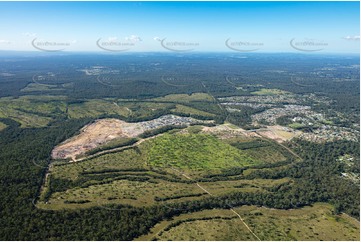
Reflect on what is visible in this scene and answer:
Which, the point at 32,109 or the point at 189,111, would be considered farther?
the point at 32,109

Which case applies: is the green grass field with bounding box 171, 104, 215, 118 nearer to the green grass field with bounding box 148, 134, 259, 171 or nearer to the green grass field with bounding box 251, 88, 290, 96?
the green grass field with bounding box 148, 134, 259, 171

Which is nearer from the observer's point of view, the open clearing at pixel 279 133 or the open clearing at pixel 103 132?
the open clearing at pixel 103 132

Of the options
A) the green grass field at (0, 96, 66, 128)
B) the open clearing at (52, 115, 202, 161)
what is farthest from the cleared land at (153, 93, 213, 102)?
the green grass field at (0, 96, 66, 128)

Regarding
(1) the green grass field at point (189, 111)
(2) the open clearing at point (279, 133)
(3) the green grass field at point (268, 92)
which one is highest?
(3) the green grass field at point (268, 92)

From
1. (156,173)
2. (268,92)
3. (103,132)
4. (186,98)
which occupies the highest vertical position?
(268,92)

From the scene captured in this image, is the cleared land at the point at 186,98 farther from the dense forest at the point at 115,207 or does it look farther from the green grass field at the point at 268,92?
the dense forest at the point at 115,207

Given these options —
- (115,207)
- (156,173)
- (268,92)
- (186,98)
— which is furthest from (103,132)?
(268,92)

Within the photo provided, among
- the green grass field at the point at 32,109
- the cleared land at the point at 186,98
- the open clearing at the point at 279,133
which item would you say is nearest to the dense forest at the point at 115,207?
the open clearing at the point at 279,133

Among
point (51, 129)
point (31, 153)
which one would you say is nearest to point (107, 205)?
point (31, 153)

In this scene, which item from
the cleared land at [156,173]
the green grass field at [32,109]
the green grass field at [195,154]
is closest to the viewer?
the cleared land at [156,173]

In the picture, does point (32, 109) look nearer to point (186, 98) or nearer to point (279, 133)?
point (186, 98)

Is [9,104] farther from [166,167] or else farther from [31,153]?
[166,167]
